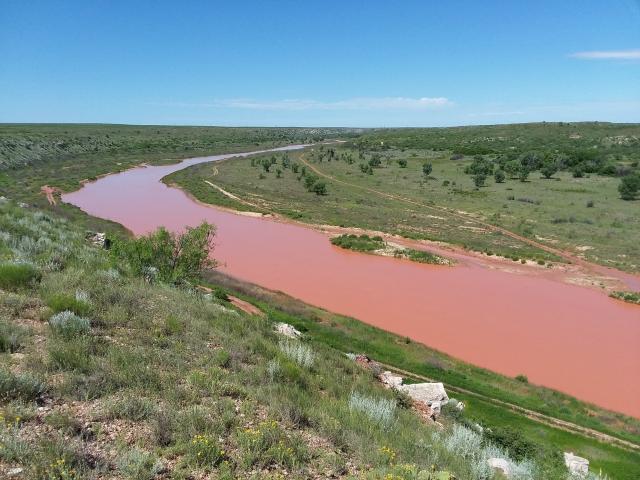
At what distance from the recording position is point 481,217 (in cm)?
4925

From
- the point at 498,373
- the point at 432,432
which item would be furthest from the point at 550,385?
the point at 432,432

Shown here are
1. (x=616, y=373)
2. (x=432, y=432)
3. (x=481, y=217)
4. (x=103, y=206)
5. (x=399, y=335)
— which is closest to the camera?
(x=432, y=432)

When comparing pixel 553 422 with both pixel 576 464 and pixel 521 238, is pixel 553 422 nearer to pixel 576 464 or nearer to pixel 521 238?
pixel 576 464

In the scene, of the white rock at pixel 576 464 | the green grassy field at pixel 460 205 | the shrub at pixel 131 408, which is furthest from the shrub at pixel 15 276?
the green grassy field at pixel 460 205

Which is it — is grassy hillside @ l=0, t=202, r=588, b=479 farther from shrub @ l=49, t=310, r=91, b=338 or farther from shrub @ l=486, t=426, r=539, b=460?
shrub @ l=486, t=426, r=539, b=460

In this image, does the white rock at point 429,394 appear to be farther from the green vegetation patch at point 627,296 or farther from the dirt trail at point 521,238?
the dirt trail at point 521,238

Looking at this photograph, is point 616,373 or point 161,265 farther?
point 616,373

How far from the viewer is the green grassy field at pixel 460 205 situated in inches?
1588

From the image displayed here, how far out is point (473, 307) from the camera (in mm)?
27453

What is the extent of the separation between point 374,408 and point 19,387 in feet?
17.9

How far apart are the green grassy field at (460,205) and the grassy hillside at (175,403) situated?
32.3 metres

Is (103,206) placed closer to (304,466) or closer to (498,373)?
(498,373)

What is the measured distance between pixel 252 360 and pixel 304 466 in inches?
139

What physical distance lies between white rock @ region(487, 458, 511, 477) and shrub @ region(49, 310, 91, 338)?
24.9 feet
